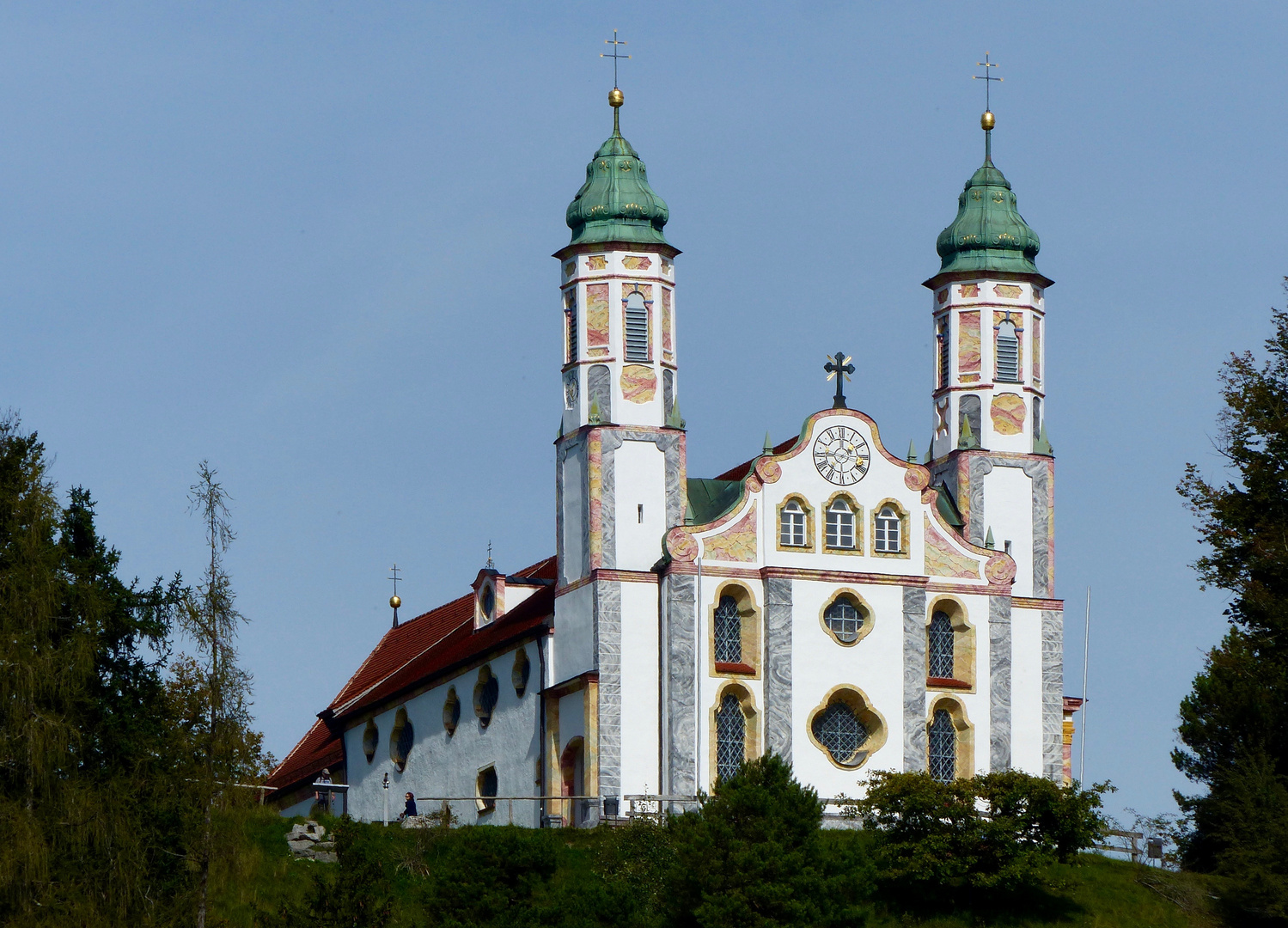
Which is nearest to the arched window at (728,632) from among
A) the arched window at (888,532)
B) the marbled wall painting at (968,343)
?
the arched window at (888,532)

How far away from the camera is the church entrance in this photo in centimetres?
6575

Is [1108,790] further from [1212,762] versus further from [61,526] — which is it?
[61,526]

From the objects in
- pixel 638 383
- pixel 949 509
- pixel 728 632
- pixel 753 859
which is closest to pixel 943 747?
pixel 728 632

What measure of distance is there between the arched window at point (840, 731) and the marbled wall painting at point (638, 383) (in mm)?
7936

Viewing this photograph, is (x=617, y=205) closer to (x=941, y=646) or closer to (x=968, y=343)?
(x=968, y=343)

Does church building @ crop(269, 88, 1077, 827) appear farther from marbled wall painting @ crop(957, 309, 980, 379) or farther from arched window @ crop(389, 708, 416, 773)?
arched window @ crop(389, 708, 416, 773)

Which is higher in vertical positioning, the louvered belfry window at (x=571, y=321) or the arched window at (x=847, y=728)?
the louvered belfry window at (x=571, y=321)

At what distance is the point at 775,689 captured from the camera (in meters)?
65.4

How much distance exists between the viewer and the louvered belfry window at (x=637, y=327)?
6738cm

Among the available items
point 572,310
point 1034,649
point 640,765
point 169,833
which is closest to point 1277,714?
point 1034,649

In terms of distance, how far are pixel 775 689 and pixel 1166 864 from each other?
29.8 feet

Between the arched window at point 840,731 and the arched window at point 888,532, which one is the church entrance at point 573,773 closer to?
the arched window at point 840,731

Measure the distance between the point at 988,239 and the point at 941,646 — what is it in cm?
1014

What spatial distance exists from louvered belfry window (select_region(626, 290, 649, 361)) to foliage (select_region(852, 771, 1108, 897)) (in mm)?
12457
